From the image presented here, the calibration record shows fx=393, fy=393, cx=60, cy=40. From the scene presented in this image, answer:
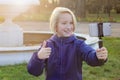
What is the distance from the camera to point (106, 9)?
32844 mm

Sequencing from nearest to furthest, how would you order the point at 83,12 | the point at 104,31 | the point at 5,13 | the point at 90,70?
the point at 104,31 → the point at 90,70 → the point at 5,13 → the point at 83,12

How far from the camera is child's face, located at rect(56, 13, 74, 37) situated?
314 cm

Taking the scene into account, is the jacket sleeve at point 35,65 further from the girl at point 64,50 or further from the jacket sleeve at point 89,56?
the jacket sleeve at point 89,56

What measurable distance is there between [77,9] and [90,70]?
21.6 metres

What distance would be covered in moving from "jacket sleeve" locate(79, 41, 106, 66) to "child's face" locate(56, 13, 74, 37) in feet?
0.50

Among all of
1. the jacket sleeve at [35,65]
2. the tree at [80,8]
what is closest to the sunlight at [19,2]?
the jacket sleeve at [35,65]

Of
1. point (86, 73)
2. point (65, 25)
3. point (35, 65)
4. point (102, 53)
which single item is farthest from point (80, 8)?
point (102, 53)

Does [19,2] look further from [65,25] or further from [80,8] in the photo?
[80,8]

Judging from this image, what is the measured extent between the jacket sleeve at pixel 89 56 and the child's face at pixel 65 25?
152mm

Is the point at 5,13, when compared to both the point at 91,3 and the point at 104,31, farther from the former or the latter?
the point at 91,3

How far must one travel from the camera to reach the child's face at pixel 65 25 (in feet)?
10.3

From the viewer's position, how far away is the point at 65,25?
3146 millimetres

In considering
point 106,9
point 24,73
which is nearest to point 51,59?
point 24,73

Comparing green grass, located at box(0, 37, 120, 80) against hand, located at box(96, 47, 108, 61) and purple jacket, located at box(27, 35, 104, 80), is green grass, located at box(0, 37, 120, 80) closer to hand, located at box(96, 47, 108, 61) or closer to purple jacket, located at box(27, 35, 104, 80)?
purple jacket, located at box(27, 35, 104, 80)
